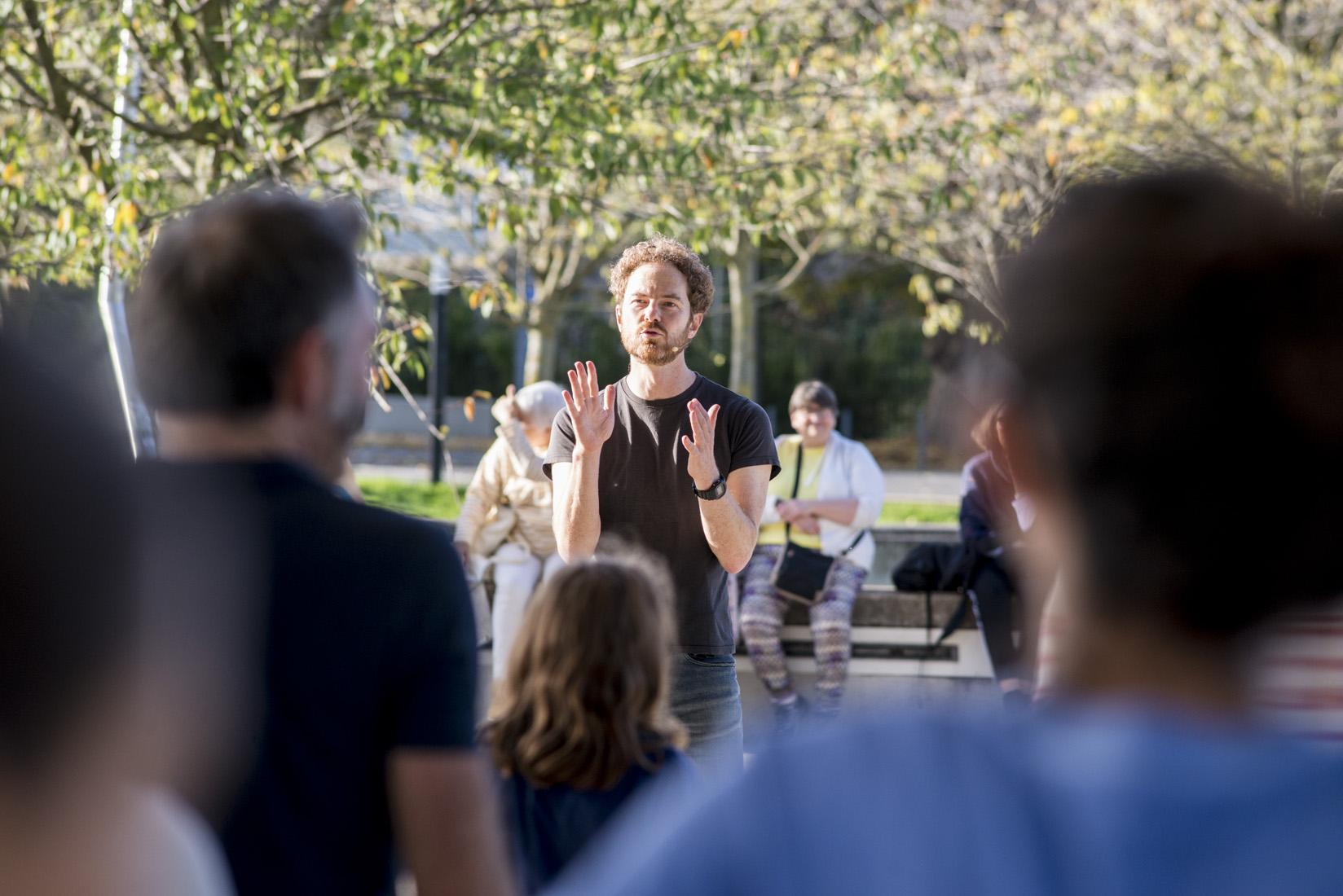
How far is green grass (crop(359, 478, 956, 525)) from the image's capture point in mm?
14055

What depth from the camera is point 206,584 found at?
156 centimetres

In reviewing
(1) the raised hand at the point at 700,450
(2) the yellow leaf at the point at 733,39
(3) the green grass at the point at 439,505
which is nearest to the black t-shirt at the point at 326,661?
(1) the raised hand at the point at 700,450

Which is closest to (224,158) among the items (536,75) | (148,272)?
(536,75)

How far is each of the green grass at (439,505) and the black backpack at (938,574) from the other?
607 centimetres

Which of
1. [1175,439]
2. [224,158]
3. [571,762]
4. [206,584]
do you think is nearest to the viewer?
[1175,439]

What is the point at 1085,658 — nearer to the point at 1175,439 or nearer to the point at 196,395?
the point at 1175,439

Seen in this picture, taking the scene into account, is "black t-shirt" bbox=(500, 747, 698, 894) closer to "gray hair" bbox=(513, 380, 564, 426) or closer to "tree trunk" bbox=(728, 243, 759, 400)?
"gray hair" bbox=(513, 380, 564, 426)

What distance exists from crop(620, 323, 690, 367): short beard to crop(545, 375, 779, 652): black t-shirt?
0.33 feet

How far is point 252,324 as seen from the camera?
1.59 m

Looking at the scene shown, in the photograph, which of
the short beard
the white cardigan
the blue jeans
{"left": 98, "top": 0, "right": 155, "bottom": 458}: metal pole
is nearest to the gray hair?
the white cardigan

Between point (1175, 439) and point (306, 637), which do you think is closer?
point (1175, 439)

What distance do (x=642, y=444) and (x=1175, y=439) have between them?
2890 millimetres

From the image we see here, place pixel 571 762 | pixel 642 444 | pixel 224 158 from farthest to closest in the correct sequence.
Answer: pixel 224 158 → pixel 642 444 → pixel 571 762

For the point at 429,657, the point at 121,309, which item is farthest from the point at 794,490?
the point at 429,657
